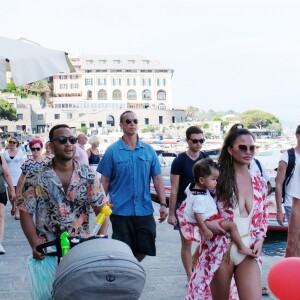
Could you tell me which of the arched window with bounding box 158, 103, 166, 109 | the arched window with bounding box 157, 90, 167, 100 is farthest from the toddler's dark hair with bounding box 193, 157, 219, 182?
the arched window with bounding box 157, 90, 167, 100

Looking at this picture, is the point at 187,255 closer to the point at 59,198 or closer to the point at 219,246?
the point at 219,246

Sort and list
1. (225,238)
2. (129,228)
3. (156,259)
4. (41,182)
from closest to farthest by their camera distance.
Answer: (41,182)
(225,238)
(129,228)
(156,259)

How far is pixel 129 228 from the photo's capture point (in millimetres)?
5562

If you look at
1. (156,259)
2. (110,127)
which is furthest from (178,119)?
(156,259)

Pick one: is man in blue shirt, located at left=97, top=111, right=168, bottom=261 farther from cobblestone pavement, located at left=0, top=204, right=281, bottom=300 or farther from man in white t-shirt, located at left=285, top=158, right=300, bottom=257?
man in white t-shirt, located at left=285, top=158, right=300, bottom=257

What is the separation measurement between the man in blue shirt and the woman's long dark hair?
1373 millimetres

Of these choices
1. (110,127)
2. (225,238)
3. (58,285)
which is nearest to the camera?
(58,285)

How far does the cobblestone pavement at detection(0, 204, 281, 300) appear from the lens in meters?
5.85

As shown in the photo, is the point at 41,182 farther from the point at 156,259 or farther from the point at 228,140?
the point at 156,259

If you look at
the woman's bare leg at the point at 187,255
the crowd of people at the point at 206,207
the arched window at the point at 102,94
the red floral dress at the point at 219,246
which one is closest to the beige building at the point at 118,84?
the arched window at the point at 102,94

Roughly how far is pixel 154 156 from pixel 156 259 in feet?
7.34

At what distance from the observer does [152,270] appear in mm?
6883

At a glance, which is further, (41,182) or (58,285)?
(41,182)

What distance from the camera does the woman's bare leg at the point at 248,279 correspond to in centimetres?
400
